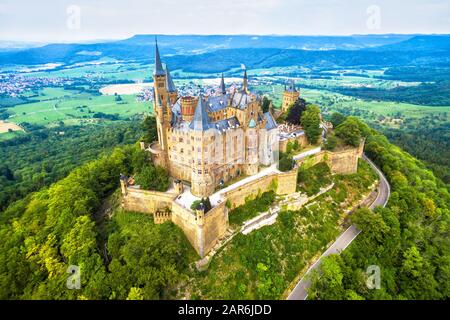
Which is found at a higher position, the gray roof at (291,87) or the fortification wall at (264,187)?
the gray roof at (291,87)

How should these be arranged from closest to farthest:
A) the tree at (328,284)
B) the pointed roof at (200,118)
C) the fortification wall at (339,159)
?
1. the tree at (328,284)
2. the pointed roof at (200,118)
3. the fortification wall at (339,159)

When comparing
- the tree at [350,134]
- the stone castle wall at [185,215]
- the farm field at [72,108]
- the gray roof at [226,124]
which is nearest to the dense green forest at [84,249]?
the stone castle wall at [185,215]

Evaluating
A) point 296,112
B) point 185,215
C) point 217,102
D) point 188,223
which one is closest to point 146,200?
point 185,215

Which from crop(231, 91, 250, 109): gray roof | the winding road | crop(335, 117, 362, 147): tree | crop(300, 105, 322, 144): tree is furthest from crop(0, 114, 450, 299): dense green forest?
crop(231, 91, 250, 109): gray roof

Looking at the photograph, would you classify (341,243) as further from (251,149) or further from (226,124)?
(226,124)

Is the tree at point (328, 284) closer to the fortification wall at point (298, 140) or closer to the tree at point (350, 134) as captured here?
the fortification wall at point (298, 140)

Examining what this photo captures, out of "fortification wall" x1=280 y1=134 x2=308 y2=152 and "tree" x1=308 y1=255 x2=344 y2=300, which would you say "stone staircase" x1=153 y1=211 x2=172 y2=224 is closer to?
"tree" x1=308 y1=255 x2=344 y2=300
